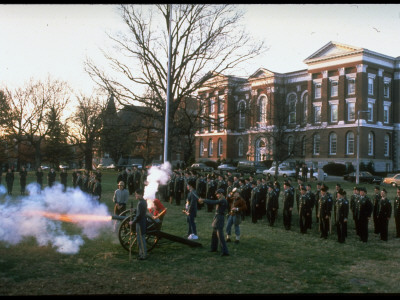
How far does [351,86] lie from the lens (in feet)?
181

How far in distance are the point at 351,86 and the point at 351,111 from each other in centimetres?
336

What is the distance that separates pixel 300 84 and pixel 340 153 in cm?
1279

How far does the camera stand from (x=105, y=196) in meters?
25.6

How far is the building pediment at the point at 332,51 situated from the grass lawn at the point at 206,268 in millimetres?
44713

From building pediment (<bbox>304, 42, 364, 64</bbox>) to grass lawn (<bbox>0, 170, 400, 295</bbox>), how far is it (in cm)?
4471

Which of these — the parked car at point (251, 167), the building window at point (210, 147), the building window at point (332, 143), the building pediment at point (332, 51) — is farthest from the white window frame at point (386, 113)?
the building window at point (210, 147)

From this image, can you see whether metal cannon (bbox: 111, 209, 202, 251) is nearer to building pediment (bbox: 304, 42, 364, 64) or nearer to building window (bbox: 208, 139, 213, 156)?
building pediment (bbox: 304, 42, 364, 64)

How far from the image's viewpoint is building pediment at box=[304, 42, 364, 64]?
53.5 meters

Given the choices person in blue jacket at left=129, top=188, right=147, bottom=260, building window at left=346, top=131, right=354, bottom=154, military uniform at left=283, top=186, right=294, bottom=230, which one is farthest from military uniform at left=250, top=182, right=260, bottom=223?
building window at left=346, top=131, right=354, bottom=154

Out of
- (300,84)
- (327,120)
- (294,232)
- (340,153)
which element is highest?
(300,84)

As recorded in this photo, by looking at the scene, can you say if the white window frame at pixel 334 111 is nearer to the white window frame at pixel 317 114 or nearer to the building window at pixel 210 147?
the white window frame at pixel 317 114

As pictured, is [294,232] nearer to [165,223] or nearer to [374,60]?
[165,223]
